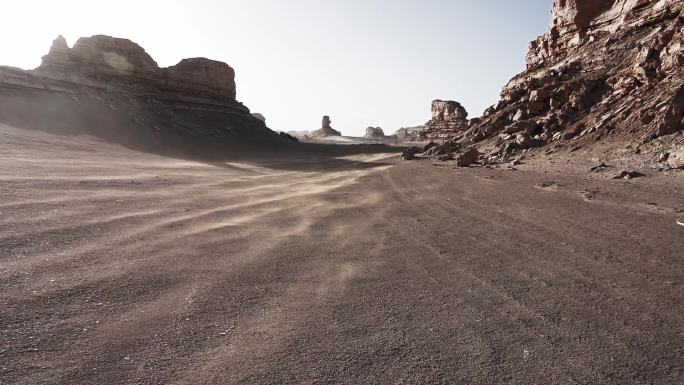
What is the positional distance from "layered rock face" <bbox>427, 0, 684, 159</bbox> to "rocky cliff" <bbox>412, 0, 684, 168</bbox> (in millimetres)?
30

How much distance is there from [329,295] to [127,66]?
35.7 meters

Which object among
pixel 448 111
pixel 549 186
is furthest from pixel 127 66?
pixel 549 186

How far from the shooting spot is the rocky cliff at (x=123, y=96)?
22938 millimetres

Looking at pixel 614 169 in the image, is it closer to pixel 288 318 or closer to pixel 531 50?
pixel 288 318

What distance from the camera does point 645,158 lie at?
9188 millimetres

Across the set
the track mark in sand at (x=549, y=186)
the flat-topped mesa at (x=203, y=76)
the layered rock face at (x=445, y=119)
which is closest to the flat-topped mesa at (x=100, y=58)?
the flat-topped mesa at (x=203, y=76)

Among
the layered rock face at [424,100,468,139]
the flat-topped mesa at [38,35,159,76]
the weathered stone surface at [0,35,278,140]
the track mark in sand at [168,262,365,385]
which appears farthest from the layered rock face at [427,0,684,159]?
the flat-topped mesa at [38,35,159,76]

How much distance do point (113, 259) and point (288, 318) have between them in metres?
1.76

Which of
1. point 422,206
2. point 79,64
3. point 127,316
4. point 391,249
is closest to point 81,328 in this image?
point 127,316

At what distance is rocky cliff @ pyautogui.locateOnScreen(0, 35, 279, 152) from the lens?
75.3 feet

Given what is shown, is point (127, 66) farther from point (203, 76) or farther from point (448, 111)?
point (448, 111)

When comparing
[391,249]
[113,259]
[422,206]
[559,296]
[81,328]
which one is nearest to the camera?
[81,328]

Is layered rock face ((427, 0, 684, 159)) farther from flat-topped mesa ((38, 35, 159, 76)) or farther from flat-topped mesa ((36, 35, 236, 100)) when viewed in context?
flat-topped mesa ((38, 35, 159, 76))

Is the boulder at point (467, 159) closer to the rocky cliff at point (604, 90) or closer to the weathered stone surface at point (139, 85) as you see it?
the rocky cliff at point (604, 90)
